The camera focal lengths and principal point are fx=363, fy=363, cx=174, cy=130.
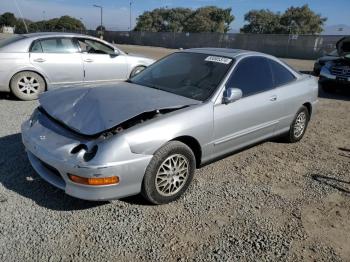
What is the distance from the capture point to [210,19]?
8125 centimetres

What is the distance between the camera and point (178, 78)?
4.59 metres

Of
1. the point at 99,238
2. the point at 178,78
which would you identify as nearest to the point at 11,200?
the point at 99,238

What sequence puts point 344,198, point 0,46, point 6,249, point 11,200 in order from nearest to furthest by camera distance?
1. point 6,249
2. point 11,200
3. point 344,198
4. point 0,46

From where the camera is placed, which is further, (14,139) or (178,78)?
(14,139)

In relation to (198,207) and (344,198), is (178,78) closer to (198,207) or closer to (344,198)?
(198,207)

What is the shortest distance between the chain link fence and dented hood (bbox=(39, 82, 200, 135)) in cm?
2931

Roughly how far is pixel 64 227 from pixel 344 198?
304 centimetres

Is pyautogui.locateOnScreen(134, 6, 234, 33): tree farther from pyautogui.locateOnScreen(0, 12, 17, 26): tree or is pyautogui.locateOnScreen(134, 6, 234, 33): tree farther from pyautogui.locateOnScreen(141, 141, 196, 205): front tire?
pyautogui.locateOnScreen(141, 141, 196, 205): front tire

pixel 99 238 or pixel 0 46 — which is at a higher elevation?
pixel 0 46

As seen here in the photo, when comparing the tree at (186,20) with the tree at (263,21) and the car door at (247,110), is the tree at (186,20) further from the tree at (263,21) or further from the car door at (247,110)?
the car door at (247,110)

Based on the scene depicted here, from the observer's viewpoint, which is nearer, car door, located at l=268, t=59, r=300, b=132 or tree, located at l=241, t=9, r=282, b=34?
car door, located at l=268, t=59, r=300, b=132

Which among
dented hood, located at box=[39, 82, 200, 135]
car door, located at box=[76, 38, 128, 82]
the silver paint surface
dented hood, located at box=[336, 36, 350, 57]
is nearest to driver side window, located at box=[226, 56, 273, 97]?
dented hood, located at box=[39, 82, 200, 135]

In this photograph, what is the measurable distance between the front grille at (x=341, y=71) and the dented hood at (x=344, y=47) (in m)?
0.79

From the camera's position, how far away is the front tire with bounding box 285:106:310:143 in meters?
5.57
